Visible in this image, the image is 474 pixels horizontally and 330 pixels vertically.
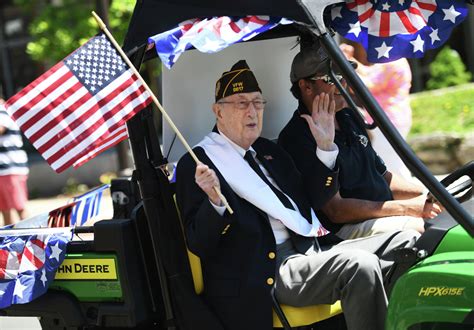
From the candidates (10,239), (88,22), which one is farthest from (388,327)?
(88,22)

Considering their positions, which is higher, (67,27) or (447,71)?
(67,27)

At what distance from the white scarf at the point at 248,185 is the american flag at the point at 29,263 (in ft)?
2.62

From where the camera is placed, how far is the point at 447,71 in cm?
1312

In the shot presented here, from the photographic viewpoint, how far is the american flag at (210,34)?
3.22m

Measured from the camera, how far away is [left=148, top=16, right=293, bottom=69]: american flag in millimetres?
3225

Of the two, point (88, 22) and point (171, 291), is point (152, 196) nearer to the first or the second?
point (171, 291)

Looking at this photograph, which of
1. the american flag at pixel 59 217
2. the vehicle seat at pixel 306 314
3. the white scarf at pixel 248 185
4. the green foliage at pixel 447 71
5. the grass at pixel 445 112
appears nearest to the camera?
the vehicle seat at pixel 306 314

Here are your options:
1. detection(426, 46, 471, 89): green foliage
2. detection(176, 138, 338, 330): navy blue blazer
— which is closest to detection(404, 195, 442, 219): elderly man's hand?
detection(176, 138, 338, 330): navy blue blazer

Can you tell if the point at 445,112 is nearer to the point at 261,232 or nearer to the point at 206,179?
the point at 261,232

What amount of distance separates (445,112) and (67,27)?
5279mm

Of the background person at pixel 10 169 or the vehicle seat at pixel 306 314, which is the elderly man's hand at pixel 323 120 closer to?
the vehicle seat at pixel 306 314

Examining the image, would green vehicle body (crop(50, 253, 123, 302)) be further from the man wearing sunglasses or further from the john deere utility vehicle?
the man wearing sunglasses

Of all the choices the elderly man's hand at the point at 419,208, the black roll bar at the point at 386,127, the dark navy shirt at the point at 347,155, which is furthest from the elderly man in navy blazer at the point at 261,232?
the black roll bar at the point at 386,127

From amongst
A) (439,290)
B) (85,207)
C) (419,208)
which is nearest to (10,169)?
(85,207)
